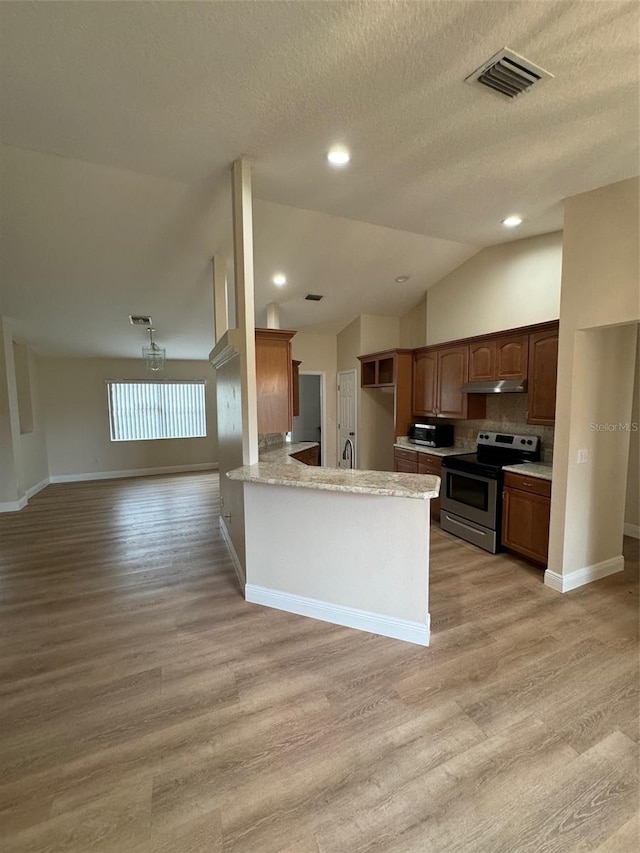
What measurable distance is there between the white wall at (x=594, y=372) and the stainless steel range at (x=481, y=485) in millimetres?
600

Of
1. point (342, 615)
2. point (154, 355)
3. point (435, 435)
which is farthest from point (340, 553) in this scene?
point (154, 355)

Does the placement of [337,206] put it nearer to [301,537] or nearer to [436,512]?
[301,537]

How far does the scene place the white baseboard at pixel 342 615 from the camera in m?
2.30

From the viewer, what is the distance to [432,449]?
4691 mm

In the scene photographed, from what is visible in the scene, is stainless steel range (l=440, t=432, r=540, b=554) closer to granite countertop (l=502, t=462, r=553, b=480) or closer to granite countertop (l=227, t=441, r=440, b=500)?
granite countertop (l=502, t=462, r=553, b=480)

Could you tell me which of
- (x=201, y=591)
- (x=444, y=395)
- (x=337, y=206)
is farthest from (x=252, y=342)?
(x=444, y=395)

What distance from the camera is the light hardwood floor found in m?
1.32

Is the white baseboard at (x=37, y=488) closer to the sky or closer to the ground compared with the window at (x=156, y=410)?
closer to the ground

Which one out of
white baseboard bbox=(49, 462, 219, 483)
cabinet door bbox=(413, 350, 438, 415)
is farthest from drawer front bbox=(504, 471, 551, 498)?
white baseboard bbox=(49, 462, 219, 483)

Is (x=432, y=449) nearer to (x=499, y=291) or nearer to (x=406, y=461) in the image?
(x=406, y=461)

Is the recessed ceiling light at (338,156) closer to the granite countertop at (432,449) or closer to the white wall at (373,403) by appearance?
the granite countertop at (432,449)

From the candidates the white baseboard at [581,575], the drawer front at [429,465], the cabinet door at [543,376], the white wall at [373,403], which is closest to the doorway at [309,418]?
the white wall at [373,403]

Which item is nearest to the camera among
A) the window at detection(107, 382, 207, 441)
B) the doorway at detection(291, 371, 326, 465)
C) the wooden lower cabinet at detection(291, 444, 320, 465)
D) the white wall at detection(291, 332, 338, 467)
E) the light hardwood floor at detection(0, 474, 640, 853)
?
the light hardwood floor at detection(0, 474, 640, 853)

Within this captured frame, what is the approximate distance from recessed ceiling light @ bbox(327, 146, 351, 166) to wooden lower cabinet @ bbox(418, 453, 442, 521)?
319 centimetres
